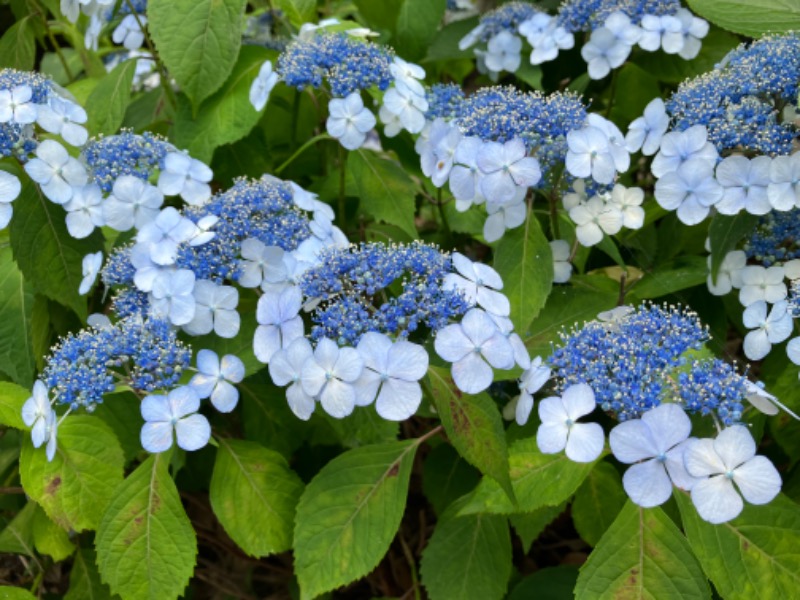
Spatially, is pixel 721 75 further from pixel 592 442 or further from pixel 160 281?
pixel 160 281

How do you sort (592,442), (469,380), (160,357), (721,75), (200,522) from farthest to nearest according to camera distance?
(200,522), (721,75), (160,357), (469,380), (592,442)

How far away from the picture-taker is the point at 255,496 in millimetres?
1606

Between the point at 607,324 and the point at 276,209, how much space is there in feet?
1.95

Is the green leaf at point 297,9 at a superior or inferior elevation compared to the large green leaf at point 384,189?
superior

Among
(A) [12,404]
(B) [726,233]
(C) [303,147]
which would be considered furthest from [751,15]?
(A) [12,404]

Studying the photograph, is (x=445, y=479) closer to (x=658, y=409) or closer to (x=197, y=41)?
(x=658, y=409)

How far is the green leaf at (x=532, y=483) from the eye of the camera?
1.39m

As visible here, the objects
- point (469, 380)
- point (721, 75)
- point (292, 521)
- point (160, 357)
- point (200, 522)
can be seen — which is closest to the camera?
point (469, 380)

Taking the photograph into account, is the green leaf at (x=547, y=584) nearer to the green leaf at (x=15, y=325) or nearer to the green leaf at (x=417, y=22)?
the green leaf at (x=15, y=325)

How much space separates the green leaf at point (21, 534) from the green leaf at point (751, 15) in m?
1.60

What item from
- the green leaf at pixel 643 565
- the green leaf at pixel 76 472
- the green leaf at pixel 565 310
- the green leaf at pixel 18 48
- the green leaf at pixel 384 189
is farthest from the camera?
the green leaf at pixel 18 48

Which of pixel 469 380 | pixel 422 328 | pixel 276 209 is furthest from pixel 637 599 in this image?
pixel 276 209

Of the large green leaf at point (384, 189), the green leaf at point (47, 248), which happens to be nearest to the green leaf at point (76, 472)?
the green leaf at point (47, 248)

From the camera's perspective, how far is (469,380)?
4.33 feet
